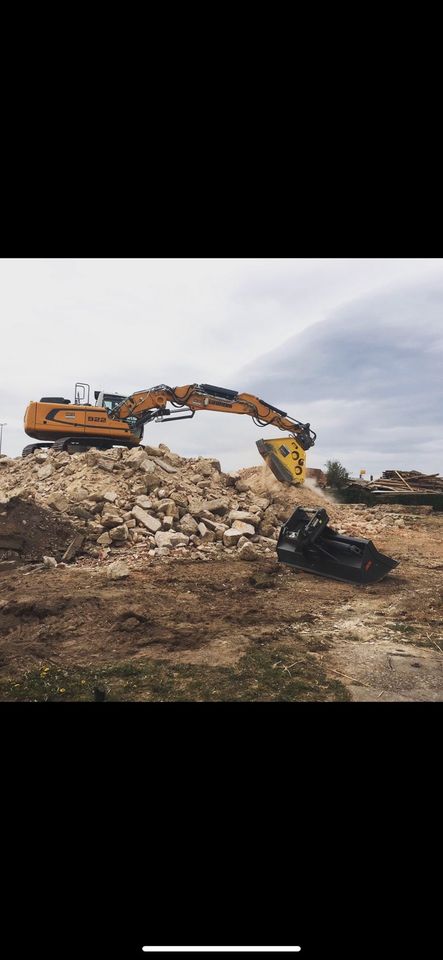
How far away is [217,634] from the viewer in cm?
512

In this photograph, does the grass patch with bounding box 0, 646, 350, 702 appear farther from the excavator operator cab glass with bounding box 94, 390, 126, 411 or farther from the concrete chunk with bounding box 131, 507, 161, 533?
the excavator operator cab glass with bounding box 94, 390, 126, 411

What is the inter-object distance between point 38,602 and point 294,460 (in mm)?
7169

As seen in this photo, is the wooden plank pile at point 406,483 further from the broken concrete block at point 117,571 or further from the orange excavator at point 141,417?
the broken concrete block at point 117,571

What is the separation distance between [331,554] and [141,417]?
246 inches

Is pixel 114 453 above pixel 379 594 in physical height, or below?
above

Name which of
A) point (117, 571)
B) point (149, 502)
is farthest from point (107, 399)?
point (117, 571)

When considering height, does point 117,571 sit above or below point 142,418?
below

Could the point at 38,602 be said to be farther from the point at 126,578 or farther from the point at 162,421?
the point at 162,421

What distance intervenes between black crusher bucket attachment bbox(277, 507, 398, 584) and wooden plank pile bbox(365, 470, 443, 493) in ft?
29.8

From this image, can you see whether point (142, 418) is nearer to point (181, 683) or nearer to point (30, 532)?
point (30, 532)

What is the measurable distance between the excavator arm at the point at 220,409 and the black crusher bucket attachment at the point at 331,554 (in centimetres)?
452

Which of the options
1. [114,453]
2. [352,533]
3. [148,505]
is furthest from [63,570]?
[352,533]

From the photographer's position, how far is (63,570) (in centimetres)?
773

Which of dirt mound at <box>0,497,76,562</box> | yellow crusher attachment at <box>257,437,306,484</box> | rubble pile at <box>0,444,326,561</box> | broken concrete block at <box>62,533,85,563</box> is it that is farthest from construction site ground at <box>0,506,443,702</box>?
yellow crusher attachment at <box>257,437,306,484</box>
